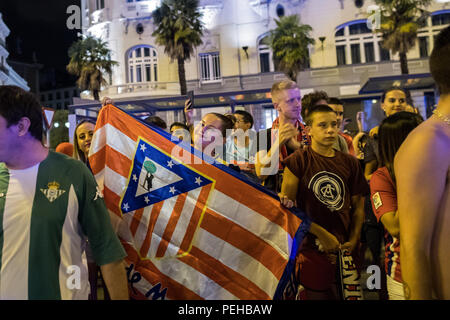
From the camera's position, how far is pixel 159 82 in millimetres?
32312

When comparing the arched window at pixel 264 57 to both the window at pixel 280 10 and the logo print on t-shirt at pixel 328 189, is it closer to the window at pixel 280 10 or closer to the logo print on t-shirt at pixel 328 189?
the window at pixel 280 10

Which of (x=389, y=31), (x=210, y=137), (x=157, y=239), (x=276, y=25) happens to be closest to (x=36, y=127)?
(x=157, y=239)

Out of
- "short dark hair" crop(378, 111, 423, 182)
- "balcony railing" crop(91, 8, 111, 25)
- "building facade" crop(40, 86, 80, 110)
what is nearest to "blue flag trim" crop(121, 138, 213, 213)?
"short dark hair" crop(378, 111, 423, 182)

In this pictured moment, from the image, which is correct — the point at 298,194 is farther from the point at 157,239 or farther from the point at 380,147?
the point at 157,239

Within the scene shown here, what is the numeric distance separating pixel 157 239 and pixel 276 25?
29807mm

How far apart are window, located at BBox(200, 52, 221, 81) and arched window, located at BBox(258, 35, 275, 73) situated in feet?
11.0

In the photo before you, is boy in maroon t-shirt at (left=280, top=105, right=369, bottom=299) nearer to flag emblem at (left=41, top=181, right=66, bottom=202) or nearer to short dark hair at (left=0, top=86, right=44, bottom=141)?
flag emblem at (left=41, top=181, right=66, bottom=202)

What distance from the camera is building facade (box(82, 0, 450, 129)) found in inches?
1158

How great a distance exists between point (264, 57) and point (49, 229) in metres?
30.7

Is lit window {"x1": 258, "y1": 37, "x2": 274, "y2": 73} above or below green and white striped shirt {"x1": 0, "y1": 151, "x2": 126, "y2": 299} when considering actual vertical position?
above

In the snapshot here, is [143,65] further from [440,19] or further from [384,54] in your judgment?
[440,19]

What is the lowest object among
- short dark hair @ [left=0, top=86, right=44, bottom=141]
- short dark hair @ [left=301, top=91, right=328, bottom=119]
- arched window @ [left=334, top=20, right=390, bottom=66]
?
short dark hair @ [left=0, top=86, right=44, bottom=141]

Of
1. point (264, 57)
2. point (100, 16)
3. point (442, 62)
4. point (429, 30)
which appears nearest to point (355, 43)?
point (429, 30)
